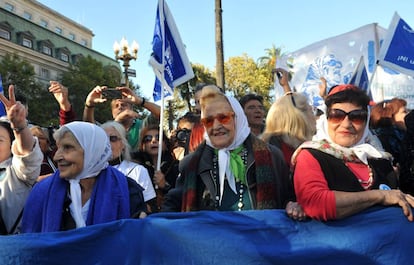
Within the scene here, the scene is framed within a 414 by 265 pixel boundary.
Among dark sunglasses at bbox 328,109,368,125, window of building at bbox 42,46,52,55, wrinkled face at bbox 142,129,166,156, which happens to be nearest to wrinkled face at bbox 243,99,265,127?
wrinkled face at bbox 142,129,166,156

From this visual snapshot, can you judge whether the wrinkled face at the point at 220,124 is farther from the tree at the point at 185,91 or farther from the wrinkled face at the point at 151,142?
the tree at the point at 185,91

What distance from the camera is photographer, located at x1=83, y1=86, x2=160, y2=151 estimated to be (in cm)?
463

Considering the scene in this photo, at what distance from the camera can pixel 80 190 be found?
2564 mm

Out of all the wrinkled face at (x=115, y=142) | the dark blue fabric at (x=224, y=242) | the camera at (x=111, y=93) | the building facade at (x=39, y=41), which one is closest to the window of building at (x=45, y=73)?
the building facade at (x=39, y=41)

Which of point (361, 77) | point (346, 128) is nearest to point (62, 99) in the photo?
point (346, 128)

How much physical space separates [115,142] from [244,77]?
34067mm

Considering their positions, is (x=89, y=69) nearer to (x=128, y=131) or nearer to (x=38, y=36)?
(x=38, y=36)

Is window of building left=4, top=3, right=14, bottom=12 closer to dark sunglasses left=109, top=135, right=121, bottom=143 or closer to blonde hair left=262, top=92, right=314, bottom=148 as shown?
dark sunglasses left=109, top=135, right=121, bottom=143

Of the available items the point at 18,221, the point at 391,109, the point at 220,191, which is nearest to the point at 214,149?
the point at 220,191

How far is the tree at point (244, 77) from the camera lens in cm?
3669

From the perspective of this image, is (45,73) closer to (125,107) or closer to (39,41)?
(39,41)

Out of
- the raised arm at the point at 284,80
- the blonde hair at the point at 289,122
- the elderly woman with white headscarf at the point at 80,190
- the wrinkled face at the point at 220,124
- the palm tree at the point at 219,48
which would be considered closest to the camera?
the elderly woman with white headscarf at the point at 80,190

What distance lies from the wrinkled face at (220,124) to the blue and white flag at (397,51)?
3.58 meters

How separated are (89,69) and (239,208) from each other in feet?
131
